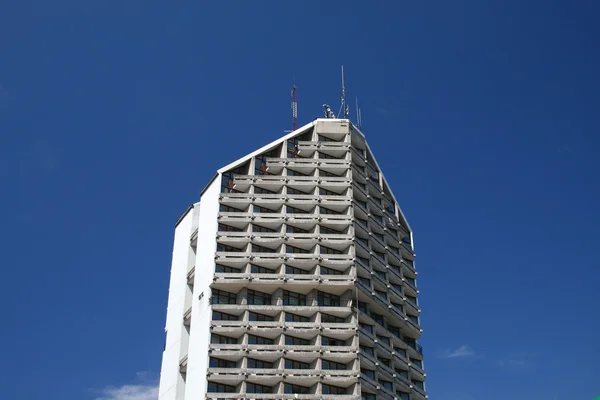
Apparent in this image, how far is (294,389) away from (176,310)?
24297 millimetres

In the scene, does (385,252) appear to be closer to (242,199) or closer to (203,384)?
(242,199)

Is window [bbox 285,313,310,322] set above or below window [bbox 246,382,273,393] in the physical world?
above

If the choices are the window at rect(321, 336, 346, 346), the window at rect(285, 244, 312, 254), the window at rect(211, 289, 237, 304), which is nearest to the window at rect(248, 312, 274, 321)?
the window at rect(211, 289, 237, 304)

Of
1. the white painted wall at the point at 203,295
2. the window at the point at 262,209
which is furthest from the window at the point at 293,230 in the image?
the white painted wall at the point at 203,295

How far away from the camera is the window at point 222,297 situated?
110938 millimetres

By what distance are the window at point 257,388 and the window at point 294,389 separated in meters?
1.85

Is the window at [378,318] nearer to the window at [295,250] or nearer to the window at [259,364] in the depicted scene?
the window at [295,250]

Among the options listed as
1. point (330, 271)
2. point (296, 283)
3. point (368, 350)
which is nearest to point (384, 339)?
point (368, 350)

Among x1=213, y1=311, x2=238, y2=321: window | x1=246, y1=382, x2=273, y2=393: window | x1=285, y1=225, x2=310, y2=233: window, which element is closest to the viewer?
x1=246, y1=382, x2=273, y2=393: window

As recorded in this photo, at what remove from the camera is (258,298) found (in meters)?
112

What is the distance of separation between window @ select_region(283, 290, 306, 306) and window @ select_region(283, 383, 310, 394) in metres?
11.0

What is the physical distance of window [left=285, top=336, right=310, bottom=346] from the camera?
108 meters

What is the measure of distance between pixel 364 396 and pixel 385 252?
939 inches

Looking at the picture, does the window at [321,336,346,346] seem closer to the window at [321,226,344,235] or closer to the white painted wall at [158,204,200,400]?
the window at [321,226,344,235]
